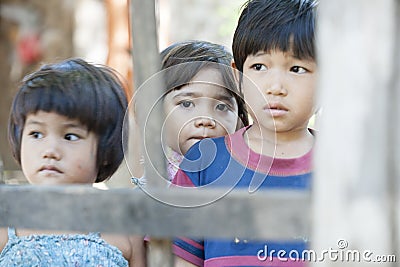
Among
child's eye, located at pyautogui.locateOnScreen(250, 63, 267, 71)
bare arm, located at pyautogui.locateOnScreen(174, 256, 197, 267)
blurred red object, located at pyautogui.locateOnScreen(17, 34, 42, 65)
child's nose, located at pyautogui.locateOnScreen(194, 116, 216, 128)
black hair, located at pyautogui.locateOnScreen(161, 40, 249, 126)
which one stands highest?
blurred red object, located at pyautogui.locateOnScreen(17, 34, 42, 65)

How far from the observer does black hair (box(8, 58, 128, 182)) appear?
180 cm

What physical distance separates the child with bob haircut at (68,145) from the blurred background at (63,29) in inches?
140

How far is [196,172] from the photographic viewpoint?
65.7 inches

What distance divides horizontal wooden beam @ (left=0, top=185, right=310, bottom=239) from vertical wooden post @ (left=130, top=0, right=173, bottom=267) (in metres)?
0.13

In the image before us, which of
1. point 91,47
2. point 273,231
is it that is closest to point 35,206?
point 273,231

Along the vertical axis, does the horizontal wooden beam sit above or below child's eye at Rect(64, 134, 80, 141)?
below

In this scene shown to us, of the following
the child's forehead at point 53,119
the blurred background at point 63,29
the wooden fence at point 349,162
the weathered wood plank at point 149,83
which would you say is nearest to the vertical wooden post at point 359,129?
the wooden fence at point 349,162

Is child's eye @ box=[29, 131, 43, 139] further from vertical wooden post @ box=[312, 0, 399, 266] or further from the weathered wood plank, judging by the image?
vertical wooden post @ box=[312, 0, 399, 266]

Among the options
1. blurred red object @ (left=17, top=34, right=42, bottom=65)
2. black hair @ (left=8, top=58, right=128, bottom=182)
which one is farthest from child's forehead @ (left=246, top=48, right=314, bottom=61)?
blurred red object @ (left=17, top=34, right=42, bottom=65)

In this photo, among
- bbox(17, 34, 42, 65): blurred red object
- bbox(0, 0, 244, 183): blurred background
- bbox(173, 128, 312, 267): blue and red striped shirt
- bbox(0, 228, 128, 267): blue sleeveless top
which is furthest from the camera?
bbox(17, 34, 42, 65): blurred red object

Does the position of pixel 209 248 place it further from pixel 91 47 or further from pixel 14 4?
pixel 14 4

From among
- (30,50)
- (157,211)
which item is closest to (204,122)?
(157,211)

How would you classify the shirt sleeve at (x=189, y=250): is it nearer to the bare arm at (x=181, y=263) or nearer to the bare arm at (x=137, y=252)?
the bare arm at (x=181, y=263)
